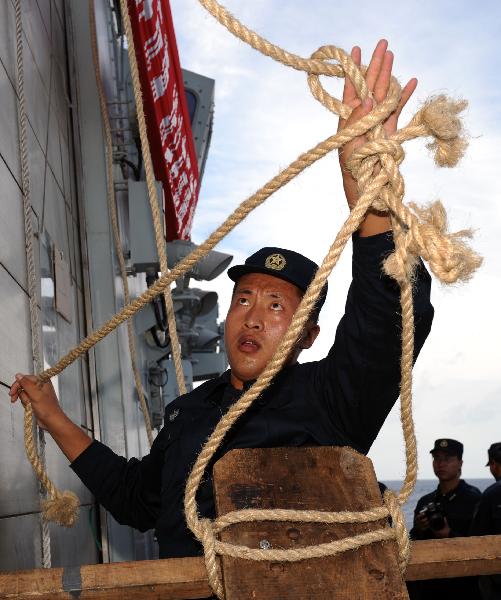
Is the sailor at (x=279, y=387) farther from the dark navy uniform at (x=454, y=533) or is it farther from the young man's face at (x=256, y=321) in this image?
the dark navy uniform at (x=454, y=533)

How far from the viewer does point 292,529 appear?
47.2 inches

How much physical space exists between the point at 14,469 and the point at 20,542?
20 centimetres

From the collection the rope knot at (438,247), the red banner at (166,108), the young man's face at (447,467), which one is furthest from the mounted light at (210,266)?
the rope knot at (438,247)

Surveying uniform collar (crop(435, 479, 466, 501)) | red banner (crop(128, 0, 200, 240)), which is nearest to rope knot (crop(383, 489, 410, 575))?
red banner (crop(128, 0, 200, 240))

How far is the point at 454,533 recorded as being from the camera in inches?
184

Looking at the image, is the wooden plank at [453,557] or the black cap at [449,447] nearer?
the wooden plank at [453,557]

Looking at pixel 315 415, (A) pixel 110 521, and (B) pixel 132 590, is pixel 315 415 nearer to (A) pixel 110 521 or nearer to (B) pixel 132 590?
(B) pixel 132 590

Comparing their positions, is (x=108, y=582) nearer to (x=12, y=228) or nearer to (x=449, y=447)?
(x=12, y=228)

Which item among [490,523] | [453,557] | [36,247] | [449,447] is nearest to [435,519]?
[490,523]

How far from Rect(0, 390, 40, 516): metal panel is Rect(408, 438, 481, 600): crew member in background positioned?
2.63m

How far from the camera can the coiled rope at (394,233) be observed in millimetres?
1159

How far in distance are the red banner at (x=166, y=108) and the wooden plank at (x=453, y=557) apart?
3.69 metres

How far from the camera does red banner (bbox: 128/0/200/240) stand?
175 inches

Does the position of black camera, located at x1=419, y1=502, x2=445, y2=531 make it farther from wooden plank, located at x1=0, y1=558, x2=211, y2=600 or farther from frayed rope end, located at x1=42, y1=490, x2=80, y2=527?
wooden plank, located at x1=0, y1=558, x2=211, y2=600
